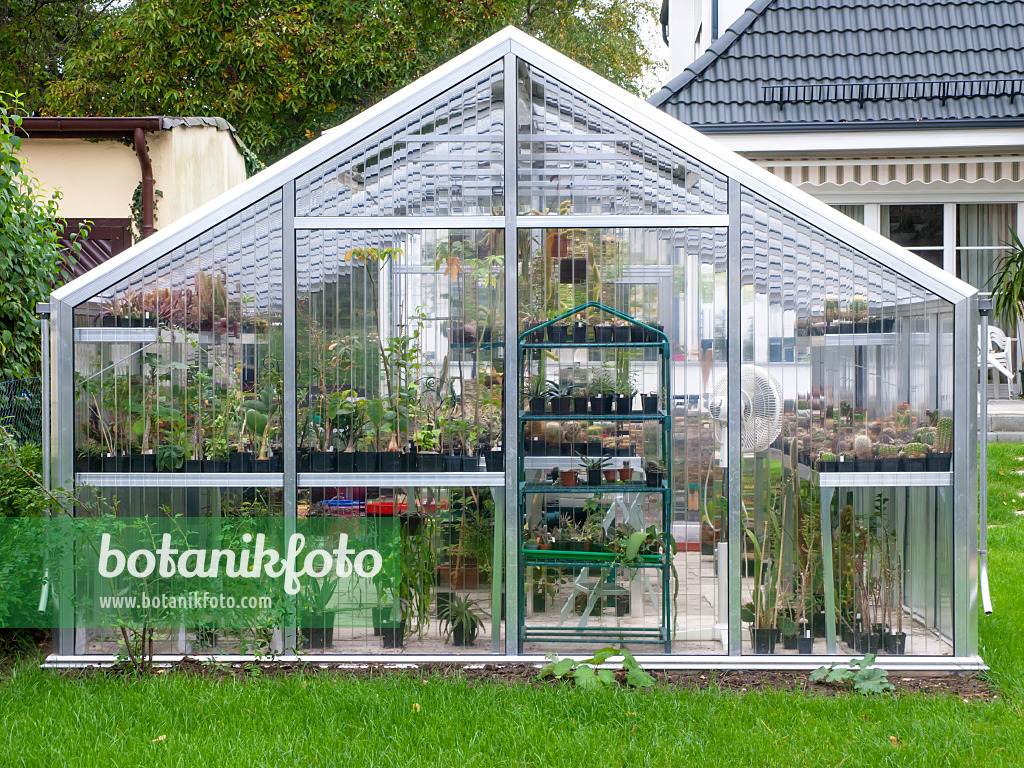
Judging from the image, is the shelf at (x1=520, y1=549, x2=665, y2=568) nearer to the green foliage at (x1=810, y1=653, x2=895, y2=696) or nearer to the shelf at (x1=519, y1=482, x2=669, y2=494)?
the shelf at (x1=519, y1=482, x2=669, y2=494)

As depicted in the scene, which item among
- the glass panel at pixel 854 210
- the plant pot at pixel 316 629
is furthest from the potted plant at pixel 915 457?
the glass panel at pixel 854 210

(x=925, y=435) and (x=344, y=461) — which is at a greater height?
(x=925, y=435)

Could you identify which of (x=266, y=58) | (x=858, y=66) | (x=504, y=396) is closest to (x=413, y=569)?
(x=504, y=396)

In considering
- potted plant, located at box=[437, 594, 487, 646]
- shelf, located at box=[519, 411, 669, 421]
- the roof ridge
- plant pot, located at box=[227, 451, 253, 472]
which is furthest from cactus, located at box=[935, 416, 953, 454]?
the roof ridge

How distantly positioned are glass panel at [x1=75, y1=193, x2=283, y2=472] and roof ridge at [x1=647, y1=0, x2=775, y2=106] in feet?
19.6

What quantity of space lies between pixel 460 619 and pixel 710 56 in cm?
744

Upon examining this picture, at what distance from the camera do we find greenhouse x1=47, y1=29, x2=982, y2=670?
15.0 ft

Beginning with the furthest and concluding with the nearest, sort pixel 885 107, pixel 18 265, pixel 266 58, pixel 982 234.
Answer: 1. pixel 266 58
2. pixel 982 234
3. pixel 885 107
4. pixel 18 265

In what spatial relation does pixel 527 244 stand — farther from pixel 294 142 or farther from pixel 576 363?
pixel 294 142

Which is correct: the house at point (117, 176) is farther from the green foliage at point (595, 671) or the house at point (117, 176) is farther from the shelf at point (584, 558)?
the green foliage at point (595, 671)

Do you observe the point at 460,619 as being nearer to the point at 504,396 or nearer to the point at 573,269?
the point at 504,396

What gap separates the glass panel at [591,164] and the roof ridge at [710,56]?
5053 millimetres

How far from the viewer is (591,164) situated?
186 inches

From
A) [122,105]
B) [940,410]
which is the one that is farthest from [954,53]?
[122,105]
